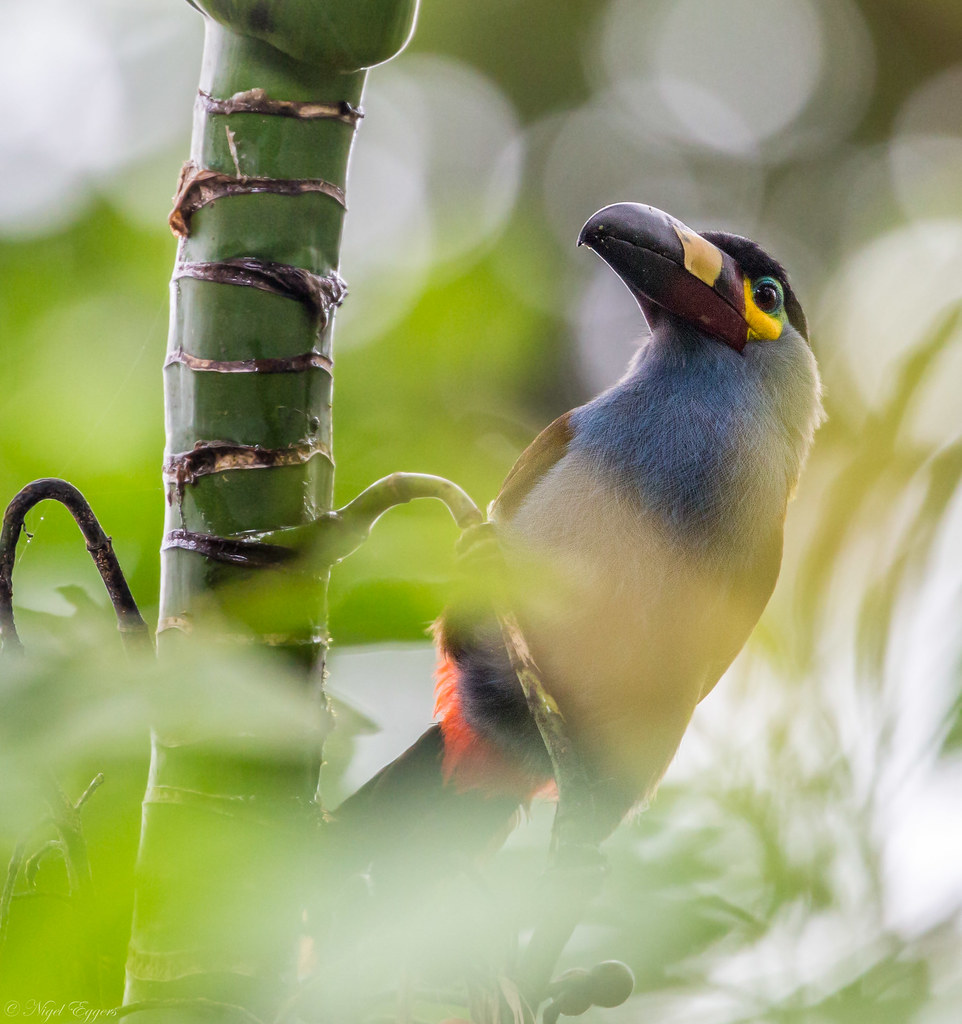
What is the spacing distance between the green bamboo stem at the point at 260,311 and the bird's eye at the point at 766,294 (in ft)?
4.60

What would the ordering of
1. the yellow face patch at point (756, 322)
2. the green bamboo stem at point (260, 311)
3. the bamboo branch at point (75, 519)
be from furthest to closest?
the yellow face patch at point (756, 322), the green bamboo stem at point (260, 311), the bamboo branch at point (75, 519)

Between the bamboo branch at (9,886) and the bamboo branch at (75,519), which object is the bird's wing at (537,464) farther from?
the bamboo branch at (9,886)

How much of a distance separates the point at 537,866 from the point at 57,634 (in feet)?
2.10

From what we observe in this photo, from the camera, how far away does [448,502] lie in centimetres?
107

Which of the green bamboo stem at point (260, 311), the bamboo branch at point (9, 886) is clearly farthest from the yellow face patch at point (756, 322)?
the bamboo branch at point (9, 886)

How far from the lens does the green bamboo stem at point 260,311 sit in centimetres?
99

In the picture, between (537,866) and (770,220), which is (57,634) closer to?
(537,866)

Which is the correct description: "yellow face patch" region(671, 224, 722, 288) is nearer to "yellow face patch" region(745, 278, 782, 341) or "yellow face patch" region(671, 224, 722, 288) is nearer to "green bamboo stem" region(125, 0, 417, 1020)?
"yellow face patch" region(745, 278, 782, 341)

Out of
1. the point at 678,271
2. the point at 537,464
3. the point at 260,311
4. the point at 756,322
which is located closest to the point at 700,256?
the point at 678,271

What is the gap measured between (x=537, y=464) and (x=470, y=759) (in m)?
0.58

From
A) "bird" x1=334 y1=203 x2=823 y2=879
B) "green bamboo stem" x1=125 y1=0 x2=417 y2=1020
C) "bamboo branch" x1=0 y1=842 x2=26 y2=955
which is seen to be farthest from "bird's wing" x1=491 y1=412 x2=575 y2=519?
"bamboo branch" x1=0 y1=842 x2=26 y2=955

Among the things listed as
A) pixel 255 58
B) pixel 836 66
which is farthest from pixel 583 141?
pixel 255 58

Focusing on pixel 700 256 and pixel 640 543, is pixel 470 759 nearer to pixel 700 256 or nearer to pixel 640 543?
pixel 640 543

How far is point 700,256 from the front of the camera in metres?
2.11
